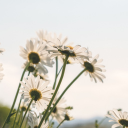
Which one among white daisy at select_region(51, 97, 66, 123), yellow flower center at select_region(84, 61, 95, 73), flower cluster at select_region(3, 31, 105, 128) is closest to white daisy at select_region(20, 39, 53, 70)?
flower cluster at select_region(3, 31, 105, 128)

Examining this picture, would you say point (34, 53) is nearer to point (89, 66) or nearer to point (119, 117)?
point (89, 66)

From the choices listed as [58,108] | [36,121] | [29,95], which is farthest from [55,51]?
[58,108]

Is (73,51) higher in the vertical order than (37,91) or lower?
higher

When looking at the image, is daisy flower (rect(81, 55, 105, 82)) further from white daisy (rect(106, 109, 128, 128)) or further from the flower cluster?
white daisy (rect(106, 109, 128, 128))

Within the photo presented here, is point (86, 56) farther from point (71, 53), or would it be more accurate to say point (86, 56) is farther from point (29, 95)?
point (29, 95)

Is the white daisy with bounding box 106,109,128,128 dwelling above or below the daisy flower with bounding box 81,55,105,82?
below

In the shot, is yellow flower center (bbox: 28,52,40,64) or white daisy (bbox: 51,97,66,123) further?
white daisy (bbox: 51,97,66,123)

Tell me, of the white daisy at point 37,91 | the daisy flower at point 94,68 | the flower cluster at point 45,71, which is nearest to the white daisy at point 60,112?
the flower cluster at point 45,71

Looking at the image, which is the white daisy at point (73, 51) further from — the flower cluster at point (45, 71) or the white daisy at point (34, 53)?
the white daisy at point (34, 53)

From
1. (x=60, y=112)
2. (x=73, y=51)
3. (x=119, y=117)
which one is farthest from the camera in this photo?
(x=60, y=112)

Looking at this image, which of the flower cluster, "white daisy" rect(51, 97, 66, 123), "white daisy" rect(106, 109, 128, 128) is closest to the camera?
the flower cluster

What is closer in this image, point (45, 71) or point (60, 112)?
point (45, 71)

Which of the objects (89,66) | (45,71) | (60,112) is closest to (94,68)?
(89,66)

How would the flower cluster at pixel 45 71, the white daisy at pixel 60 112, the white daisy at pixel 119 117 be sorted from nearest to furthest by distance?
the flower cluster at pixel 45 71, the white daisy at pixel 119 117, the white daisy at pixel 60 112
